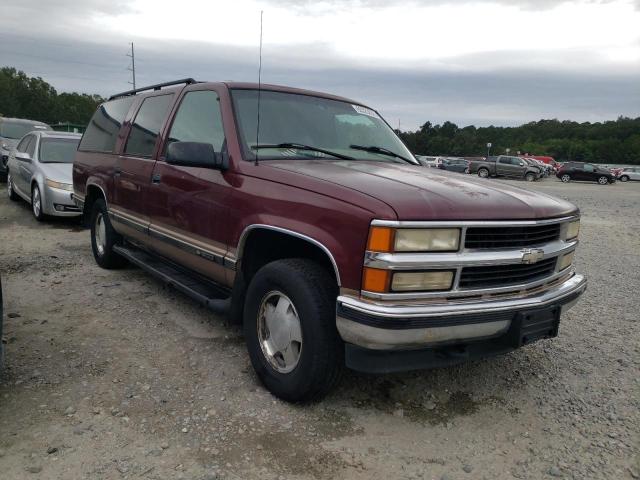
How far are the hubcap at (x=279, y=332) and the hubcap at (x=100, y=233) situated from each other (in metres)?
3.21

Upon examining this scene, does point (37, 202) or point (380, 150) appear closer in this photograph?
point (380, 150)

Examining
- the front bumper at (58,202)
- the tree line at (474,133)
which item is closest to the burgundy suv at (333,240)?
the front bumper at (58,202)

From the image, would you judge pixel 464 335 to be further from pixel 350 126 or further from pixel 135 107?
pixel 135 107

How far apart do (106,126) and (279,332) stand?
3.81 m

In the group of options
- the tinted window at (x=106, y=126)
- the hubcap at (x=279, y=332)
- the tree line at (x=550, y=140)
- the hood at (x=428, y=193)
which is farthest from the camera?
the tree line at (x=550, y=140)

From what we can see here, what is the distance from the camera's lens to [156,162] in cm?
423

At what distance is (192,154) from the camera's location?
10.7ft

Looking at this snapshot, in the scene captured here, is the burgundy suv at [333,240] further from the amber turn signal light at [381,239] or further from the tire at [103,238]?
the tire at [103,238]

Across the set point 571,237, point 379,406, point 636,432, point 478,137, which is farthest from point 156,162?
point 478,137

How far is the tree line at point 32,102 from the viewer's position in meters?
80.8

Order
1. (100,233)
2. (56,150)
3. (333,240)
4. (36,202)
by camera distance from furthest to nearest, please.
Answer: (56,150)
(36,202)
(100,233)
(333,240)

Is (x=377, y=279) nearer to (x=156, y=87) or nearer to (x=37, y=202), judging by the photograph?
(x=156, y=87)

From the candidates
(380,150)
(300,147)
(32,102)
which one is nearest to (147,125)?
(300,147)

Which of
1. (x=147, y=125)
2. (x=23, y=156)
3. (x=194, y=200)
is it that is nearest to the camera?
(x=194, y=200)
